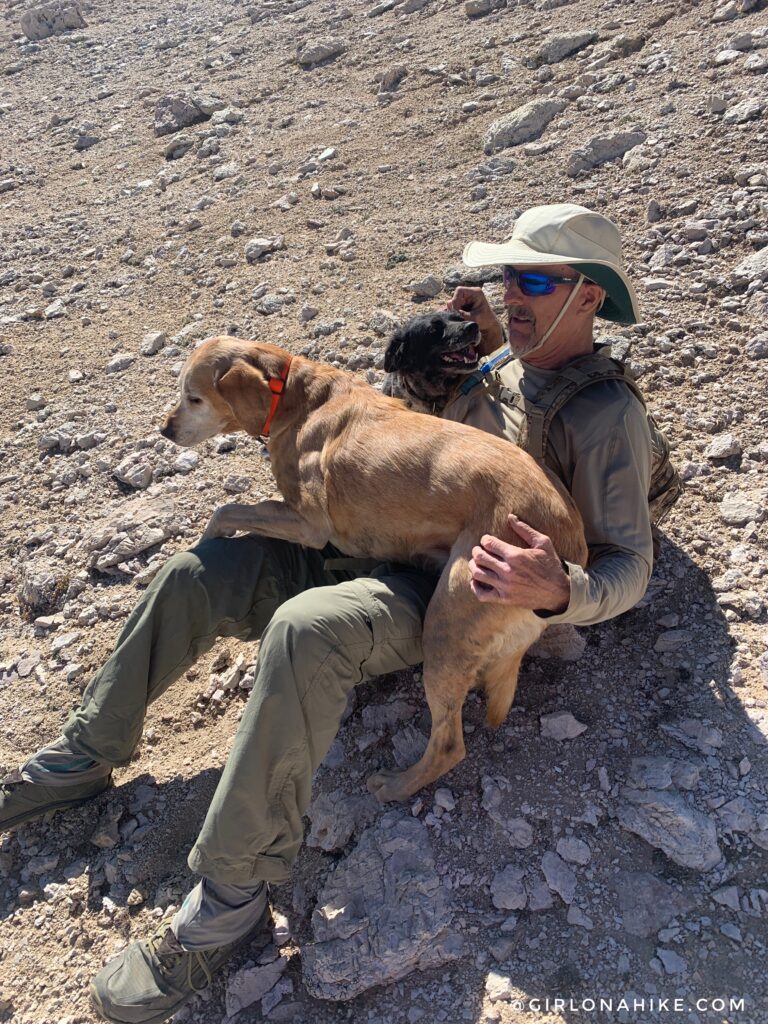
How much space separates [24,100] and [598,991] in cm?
1526

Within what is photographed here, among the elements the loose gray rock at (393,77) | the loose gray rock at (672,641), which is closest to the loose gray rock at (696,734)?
the loose gray rock at (672,641)

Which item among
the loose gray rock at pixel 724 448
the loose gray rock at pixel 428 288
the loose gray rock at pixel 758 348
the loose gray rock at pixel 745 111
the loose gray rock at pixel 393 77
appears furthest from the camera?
the loose gray rock at pixel 393 77

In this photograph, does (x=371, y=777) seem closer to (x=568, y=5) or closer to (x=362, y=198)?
(x=362, y=198)

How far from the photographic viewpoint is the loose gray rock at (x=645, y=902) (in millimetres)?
2727

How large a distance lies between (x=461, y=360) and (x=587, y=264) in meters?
0.70

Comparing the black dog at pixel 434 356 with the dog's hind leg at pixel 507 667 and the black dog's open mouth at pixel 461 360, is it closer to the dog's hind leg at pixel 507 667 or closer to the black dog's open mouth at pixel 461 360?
the black dog's open mouth at pixel 461 360

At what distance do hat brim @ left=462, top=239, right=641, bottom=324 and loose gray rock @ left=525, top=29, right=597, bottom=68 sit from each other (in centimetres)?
613

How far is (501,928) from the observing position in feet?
9.36

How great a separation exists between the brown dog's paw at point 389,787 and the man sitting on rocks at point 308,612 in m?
0.44

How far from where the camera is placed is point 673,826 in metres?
2.88

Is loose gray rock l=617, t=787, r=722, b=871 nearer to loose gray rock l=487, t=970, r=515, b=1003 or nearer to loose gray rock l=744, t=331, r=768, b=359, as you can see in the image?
loose gray rock l=487, t=970, r=515, b=1003

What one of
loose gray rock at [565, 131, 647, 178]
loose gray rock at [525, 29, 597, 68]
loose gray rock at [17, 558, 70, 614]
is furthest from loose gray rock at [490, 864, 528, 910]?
loose gray rock at [525, 29, 597, 68]

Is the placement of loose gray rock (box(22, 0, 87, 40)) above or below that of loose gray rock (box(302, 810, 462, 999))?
above

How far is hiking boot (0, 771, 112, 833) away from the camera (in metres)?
3.44
